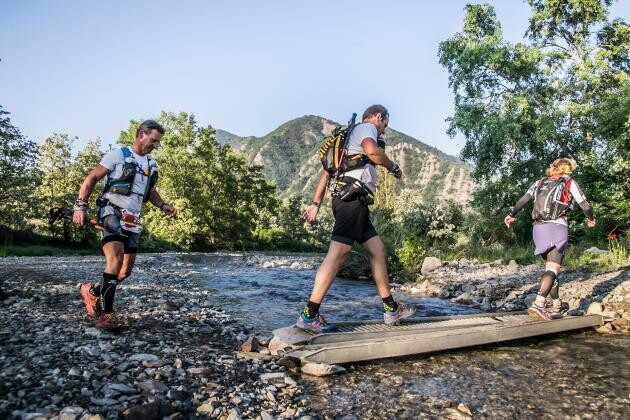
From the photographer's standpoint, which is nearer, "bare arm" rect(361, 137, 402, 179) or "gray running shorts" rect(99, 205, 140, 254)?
"bare arm" rect(361, 137, 402, 179)

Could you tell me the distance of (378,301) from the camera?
338 inches

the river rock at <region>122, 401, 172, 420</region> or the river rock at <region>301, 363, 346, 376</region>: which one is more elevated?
the river rock at <region>122, 401, 172, 420</region>

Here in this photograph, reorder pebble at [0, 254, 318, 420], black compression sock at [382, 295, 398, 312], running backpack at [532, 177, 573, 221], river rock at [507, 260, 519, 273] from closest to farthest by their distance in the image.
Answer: pebble at [0, 254, 318, 420]
black compression sock at [382, 295, 398, 312]
running backpack at [532, 177, 573, 221]
river rock at [507, 260, 519, 273]

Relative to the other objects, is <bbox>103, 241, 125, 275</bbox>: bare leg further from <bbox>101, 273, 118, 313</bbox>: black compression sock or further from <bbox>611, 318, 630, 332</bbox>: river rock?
<bbox>611, 318, 630, 332</bbox>: river rock

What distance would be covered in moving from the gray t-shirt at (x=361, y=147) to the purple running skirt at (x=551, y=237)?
308 centimetres

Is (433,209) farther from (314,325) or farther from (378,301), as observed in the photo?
(314,325)

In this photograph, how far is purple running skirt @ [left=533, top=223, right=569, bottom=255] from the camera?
6.00 meters

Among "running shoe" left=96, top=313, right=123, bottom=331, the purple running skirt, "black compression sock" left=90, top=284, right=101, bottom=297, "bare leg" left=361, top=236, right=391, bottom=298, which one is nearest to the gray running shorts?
"black compression sock" left=90, top=284, right=101, bottom=297

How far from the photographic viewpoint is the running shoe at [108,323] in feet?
14.4

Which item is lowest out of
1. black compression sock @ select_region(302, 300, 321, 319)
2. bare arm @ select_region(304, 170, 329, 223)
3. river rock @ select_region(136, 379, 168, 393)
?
river rock @ select_region(136, 379, 168, 393)

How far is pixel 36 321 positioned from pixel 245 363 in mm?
2470

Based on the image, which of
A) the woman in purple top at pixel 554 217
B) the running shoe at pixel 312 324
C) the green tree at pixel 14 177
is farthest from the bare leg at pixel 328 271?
the green tree at pixel 14 177

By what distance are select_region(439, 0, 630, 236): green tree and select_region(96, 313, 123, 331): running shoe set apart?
17.6m

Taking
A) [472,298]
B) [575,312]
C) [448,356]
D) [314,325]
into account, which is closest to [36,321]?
[314,325]
